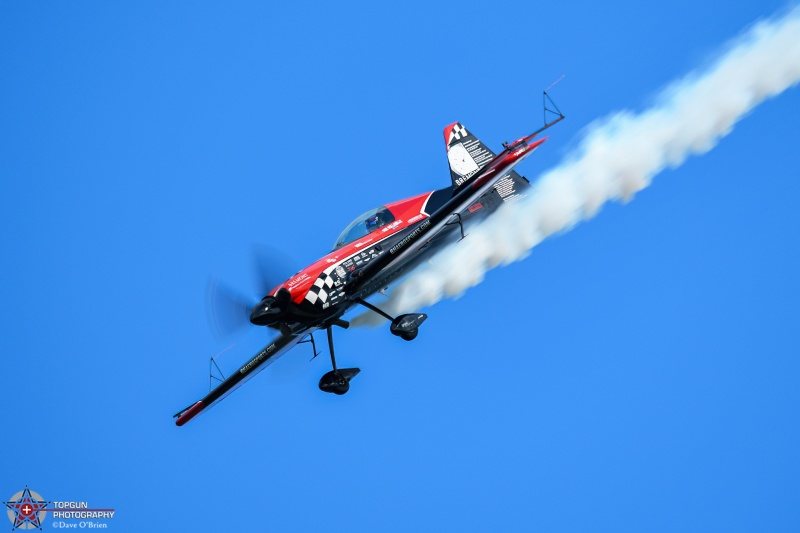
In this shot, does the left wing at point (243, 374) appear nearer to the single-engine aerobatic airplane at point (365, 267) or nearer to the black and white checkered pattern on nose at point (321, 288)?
the single-engine aerobatic airplane at point (365, 267)

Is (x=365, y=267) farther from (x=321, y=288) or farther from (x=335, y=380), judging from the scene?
(x=335, y=380)

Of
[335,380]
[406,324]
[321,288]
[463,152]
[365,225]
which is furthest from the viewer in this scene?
[463,152]

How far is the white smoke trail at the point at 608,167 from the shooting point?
21.6m

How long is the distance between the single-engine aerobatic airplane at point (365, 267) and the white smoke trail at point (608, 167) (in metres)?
1.66

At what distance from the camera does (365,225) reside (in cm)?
1977

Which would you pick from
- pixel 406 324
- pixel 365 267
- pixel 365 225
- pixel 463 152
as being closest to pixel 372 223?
pixel 365 225

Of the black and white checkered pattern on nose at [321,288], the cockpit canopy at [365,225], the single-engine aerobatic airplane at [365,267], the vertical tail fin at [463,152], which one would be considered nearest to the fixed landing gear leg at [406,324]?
the single-engine aerobatic airplane at [365,267]

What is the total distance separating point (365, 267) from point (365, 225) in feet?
3.93

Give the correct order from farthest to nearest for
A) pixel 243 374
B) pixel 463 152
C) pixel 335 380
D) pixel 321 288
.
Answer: pixel 463 152 < pixel 243 374 < pixel 335 380 < pixel 321 288

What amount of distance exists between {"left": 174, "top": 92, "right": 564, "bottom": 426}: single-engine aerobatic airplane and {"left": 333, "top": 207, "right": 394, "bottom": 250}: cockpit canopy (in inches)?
0.8

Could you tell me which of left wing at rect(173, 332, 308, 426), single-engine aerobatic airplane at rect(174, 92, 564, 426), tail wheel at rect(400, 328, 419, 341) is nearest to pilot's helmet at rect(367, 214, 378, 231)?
single-engine aerobatic airplane at rect(174, 92, 564, 426)

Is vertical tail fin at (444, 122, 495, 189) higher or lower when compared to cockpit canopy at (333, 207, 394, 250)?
higher

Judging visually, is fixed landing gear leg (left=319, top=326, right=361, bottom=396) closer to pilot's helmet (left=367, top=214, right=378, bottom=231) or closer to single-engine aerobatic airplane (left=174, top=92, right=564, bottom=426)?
single-engine aerobatic airplane (left=174, top=92, right=564, bottom=426)

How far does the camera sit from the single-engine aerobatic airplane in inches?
726
